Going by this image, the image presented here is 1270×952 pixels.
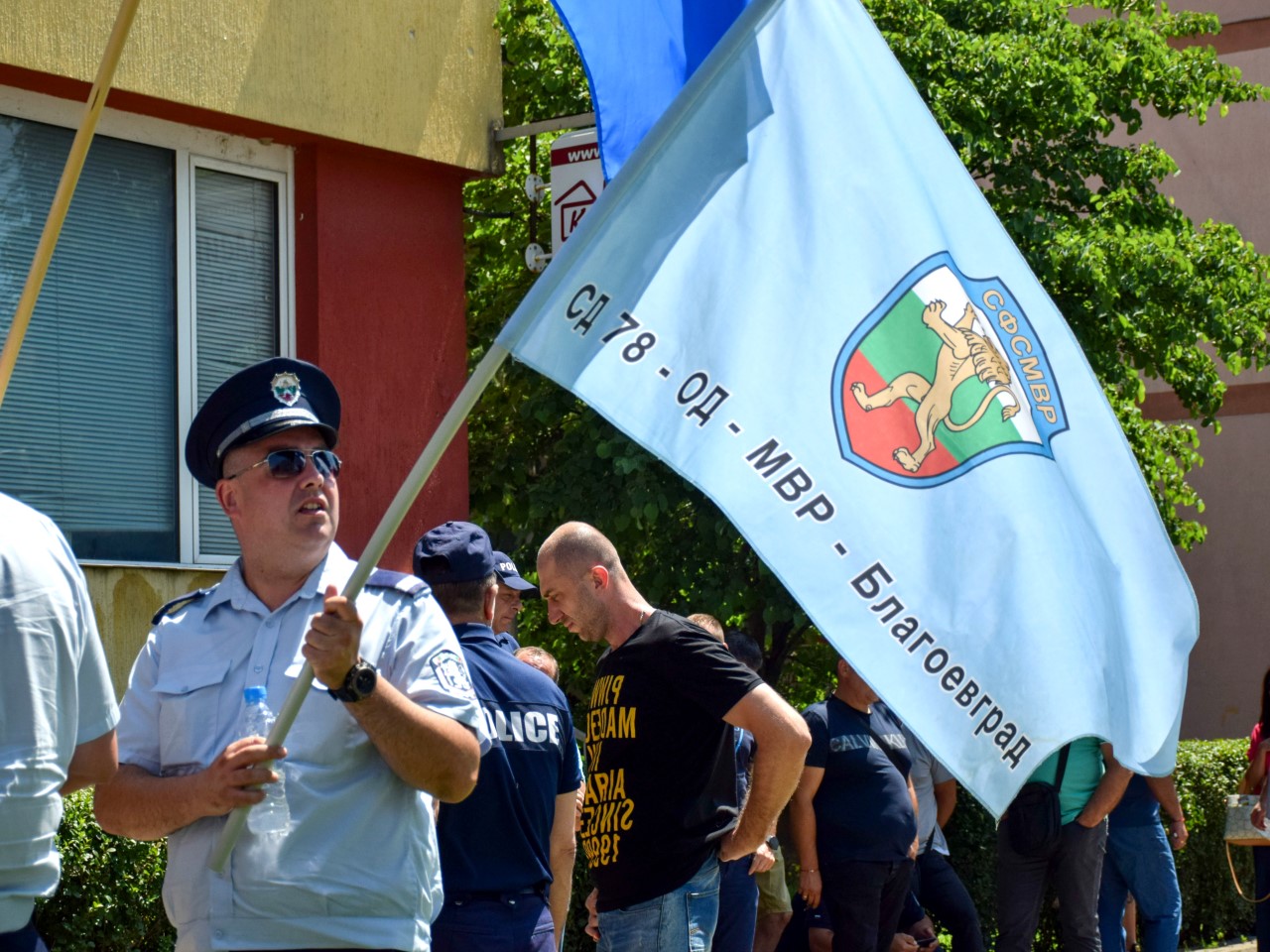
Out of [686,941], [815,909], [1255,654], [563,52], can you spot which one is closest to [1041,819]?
[815,909]

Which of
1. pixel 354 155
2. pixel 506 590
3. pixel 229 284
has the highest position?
pixel 354 155

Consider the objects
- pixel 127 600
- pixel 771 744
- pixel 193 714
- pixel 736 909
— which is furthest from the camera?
pixel 127 600

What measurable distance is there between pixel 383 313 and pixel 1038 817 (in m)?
4.09

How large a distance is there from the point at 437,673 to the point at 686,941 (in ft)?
6.46

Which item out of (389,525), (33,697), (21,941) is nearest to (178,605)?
(389,525)

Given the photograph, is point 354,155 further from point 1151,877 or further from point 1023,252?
point 1151,877

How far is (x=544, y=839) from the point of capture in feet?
16.6

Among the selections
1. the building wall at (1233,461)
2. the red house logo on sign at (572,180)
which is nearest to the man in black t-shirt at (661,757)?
the red house logo on sign at (572,180)

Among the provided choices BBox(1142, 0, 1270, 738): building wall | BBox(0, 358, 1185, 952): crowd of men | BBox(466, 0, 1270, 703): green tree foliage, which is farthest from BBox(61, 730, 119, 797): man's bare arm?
BBox(1142, 0, 1270, 738): building wall

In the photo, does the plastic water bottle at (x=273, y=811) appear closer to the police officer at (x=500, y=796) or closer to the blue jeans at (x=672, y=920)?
the police officer at (x=500, y=796)

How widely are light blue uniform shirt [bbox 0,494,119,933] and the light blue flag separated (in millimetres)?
972

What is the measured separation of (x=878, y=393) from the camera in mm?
3732

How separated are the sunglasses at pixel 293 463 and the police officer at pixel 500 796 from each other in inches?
57.0

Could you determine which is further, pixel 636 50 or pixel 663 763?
pixel 663 763
